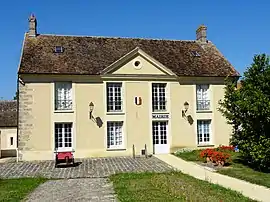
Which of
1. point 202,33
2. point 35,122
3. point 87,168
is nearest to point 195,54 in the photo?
point 202,33

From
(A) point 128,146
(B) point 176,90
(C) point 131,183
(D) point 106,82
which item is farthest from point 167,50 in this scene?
(C) point 131,183

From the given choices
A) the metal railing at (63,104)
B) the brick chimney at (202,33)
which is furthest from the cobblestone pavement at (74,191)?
the brick chimney at (202,33)

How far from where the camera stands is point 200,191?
10828 mm

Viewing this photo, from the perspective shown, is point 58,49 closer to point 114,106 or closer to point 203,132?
point 114,106

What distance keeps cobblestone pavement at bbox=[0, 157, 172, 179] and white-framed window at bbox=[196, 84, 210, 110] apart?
5.40m

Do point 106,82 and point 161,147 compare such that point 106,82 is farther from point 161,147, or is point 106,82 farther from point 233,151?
point 233,151

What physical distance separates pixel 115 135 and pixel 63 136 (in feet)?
10.4

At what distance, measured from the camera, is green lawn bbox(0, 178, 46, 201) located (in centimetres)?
1071

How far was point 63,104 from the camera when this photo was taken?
Result: 70.6 ft

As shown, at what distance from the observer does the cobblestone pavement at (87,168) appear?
15.6m

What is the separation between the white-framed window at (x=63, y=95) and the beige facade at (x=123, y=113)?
0.26 meters

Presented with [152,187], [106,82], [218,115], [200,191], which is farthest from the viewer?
[218,115]

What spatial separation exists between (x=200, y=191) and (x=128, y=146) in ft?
37.7

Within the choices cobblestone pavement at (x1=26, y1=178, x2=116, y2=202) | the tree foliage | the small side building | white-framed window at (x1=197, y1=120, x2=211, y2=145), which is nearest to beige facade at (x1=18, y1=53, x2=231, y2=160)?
white-framed window at (x1=197, y1=120, x2=211, y2=145)
